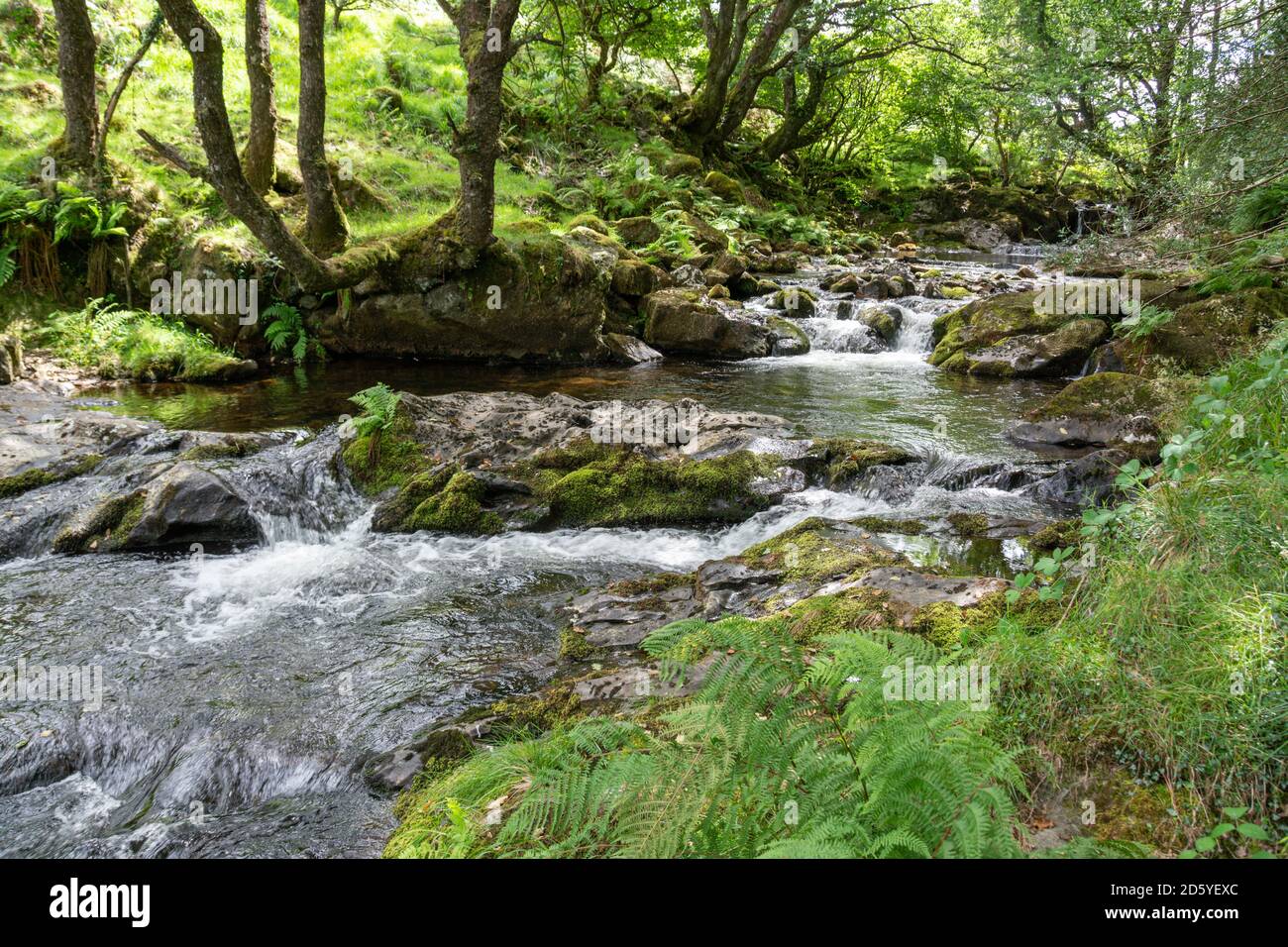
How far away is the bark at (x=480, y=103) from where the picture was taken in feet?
33.8

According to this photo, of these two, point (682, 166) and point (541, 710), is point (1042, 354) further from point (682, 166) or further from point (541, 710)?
point (682, 166)

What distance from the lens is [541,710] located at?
4.14m

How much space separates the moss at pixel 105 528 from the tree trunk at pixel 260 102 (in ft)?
25.4

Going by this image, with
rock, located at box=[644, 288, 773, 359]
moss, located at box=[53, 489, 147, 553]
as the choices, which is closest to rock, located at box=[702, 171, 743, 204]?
rock, located at box=[644, 288, 773, 359]

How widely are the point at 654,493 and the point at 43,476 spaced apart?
6.39 m

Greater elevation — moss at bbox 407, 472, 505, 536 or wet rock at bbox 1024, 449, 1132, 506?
wet rock at bbox 1024, 449, 1132, 506

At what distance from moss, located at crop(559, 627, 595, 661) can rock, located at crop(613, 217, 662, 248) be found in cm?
1520

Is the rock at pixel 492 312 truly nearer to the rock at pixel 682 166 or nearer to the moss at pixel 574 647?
the moss at pixel 574 647

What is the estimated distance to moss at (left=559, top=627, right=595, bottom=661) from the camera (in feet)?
16.3

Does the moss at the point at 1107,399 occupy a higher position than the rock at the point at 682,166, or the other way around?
the rock at the point at 682,166

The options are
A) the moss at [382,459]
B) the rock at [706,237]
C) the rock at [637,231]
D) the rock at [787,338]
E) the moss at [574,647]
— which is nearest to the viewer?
the moss at [574,647]

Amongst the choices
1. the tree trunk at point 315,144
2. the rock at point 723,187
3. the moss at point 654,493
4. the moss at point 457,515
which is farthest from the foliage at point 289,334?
the rock at point 723,187

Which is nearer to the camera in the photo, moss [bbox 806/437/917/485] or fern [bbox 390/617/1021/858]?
fern [bbox 390/617/1021/858]

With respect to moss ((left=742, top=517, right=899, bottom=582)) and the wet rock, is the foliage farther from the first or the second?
the wet rock
